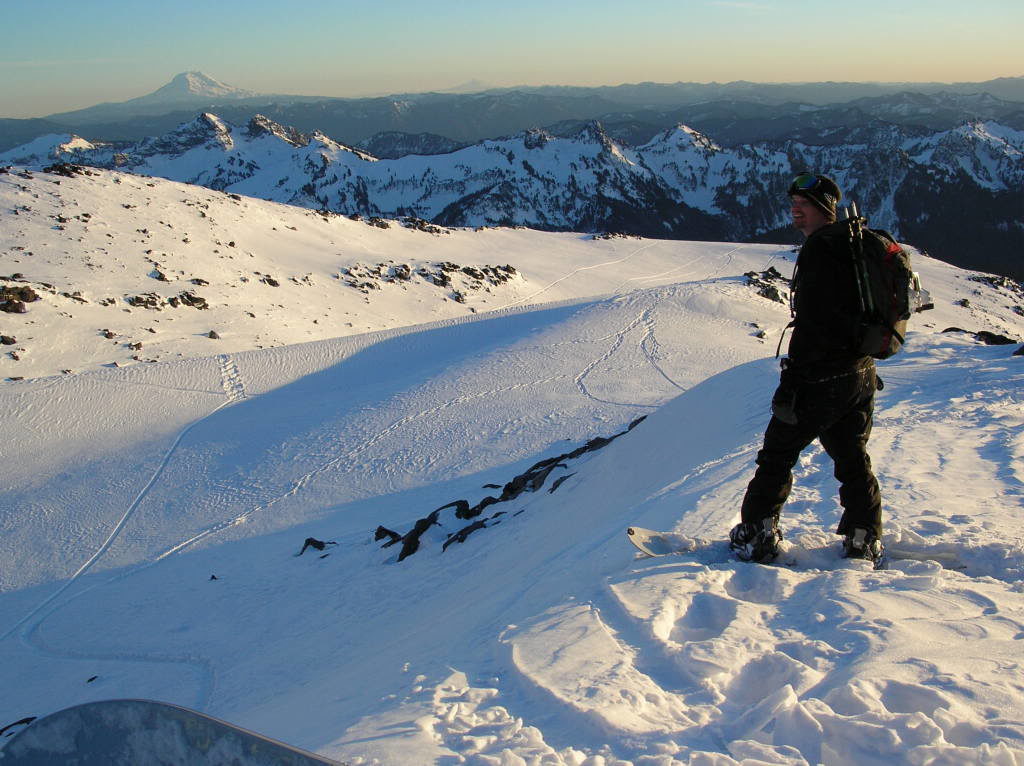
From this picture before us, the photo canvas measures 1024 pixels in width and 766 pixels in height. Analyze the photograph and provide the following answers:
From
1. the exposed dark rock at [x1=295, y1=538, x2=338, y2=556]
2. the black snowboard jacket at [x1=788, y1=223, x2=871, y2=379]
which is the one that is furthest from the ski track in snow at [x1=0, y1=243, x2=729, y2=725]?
the black snowboard jacket at [x1=788, y1=223, x2=871, y2=379]

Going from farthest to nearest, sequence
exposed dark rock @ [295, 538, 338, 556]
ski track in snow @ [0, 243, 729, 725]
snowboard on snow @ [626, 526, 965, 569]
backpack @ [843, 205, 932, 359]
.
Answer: exposed dark rock @ [295, 538, 338, 556]
ski track in snow @ [0, 243, 729, 725]
snowboard on snow @ [626, 526, 965, 569]
backpack @ [843, 205, 932, 359]

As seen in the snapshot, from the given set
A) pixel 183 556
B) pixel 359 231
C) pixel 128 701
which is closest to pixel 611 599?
pixel 128 701

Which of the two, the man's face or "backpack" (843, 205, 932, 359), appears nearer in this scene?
"backpack" (843, 205, 932, 359)

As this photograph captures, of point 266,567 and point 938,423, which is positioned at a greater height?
point 938,423

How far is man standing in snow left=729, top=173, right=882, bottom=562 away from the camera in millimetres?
3631

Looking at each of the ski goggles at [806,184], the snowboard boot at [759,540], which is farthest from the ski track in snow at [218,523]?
the ski goggles at [806,184]

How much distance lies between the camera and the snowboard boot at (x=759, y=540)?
162 inches

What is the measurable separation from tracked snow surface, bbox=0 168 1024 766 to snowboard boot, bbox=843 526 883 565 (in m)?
0.16

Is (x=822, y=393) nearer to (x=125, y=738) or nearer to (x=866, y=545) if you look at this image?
(x=866, y=545)

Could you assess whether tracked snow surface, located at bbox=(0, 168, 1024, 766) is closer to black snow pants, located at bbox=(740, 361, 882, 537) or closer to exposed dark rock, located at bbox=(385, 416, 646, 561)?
exposed dark rock, located at bbox=(385, 416, 646, 561)

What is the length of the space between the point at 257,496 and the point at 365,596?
4847mm

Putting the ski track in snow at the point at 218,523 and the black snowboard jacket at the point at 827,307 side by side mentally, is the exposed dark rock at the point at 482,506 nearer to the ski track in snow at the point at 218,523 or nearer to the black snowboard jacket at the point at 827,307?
the ski track in snow at the point at 218,523

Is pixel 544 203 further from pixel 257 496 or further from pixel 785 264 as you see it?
pixel 257 496

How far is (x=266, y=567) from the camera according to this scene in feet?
28.0
